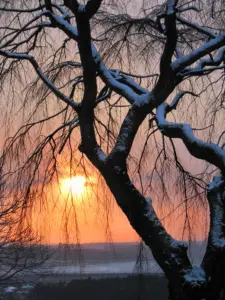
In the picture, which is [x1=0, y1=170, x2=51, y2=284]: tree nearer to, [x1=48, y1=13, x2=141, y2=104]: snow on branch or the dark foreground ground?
[x1=48, y1=13, x2=141, y2=104]: snow on branch

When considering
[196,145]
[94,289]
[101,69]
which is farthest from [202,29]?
[94,289]

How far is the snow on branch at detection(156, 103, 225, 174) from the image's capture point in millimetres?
4125

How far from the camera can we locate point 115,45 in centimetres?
554

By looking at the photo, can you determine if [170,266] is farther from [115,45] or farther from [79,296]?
[79,296]

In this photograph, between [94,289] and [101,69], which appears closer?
[101,69]

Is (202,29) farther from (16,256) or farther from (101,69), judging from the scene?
(16,256)

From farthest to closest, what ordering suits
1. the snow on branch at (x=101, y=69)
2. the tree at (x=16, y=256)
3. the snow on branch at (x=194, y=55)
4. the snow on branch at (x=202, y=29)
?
the tree at (x=16, y=256) → the snow on branch at (x=202, y=29) → the snow on branch at (x=101, y=69) → the snow on branch at (x=194, y=55)

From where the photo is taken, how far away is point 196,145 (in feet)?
13.9

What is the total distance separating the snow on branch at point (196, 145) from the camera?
4.12 m

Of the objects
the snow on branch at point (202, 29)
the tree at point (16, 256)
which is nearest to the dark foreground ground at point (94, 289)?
the tree at point (16, 256)

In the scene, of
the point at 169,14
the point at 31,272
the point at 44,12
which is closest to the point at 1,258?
the point at 31,272

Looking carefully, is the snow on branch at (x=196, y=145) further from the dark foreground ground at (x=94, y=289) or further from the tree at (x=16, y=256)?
the dark foreground ground at (x=94, y=289)

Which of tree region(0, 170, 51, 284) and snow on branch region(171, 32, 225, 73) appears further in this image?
tree region(0, 170, 51, 284)

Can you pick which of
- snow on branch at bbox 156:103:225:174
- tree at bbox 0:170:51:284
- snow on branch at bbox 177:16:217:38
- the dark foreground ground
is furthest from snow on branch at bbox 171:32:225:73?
the dark foreground ground
